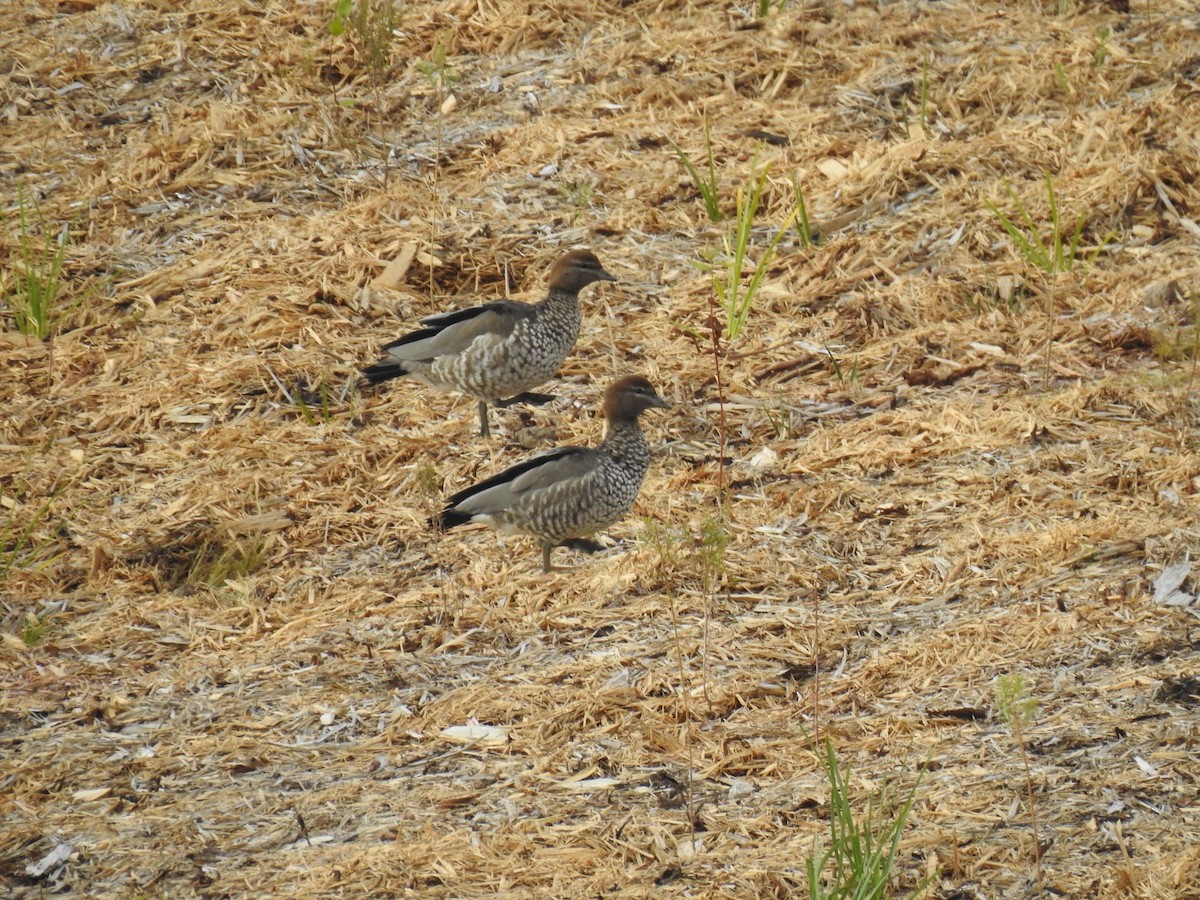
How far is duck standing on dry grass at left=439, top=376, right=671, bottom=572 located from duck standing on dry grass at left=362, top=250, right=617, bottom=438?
37.3 inches

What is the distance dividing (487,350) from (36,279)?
2908 millimetres

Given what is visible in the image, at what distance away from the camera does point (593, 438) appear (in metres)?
7.68

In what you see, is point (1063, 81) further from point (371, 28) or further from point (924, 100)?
point (371, 28)

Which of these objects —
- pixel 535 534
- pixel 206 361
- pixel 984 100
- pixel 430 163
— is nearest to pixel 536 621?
pixel 535 534

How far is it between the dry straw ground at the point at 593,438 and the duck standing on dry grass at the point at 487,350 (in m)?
0.28

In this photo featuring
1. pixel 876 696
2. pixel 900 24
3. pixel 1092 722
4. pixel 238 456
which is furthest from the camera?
pixel 900 24

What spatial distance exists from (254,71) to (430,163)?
1670 mm

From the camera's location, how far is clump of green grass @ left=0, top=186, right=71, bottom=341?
8430 mm

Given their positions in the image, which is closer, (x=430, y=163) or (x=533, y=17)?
(x=430, y=163)

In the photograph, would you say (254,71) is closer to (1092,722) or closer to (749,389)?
(749,389)

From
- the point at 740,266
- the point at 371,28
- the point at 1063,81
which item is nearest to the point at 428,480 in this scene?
the point at 740,266

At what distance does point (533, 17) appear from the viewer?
1070 cm

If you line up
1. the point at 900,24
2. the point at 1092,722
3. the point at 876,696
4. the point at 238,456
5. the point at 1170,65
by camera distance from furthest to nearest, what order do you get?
the point at 900,24 → the point at 1170,65 → the point at 238,456 → the point at 876,696 → the point at 1092,722

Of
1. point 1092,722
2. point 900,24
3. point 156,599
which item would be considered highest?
point 900,24
